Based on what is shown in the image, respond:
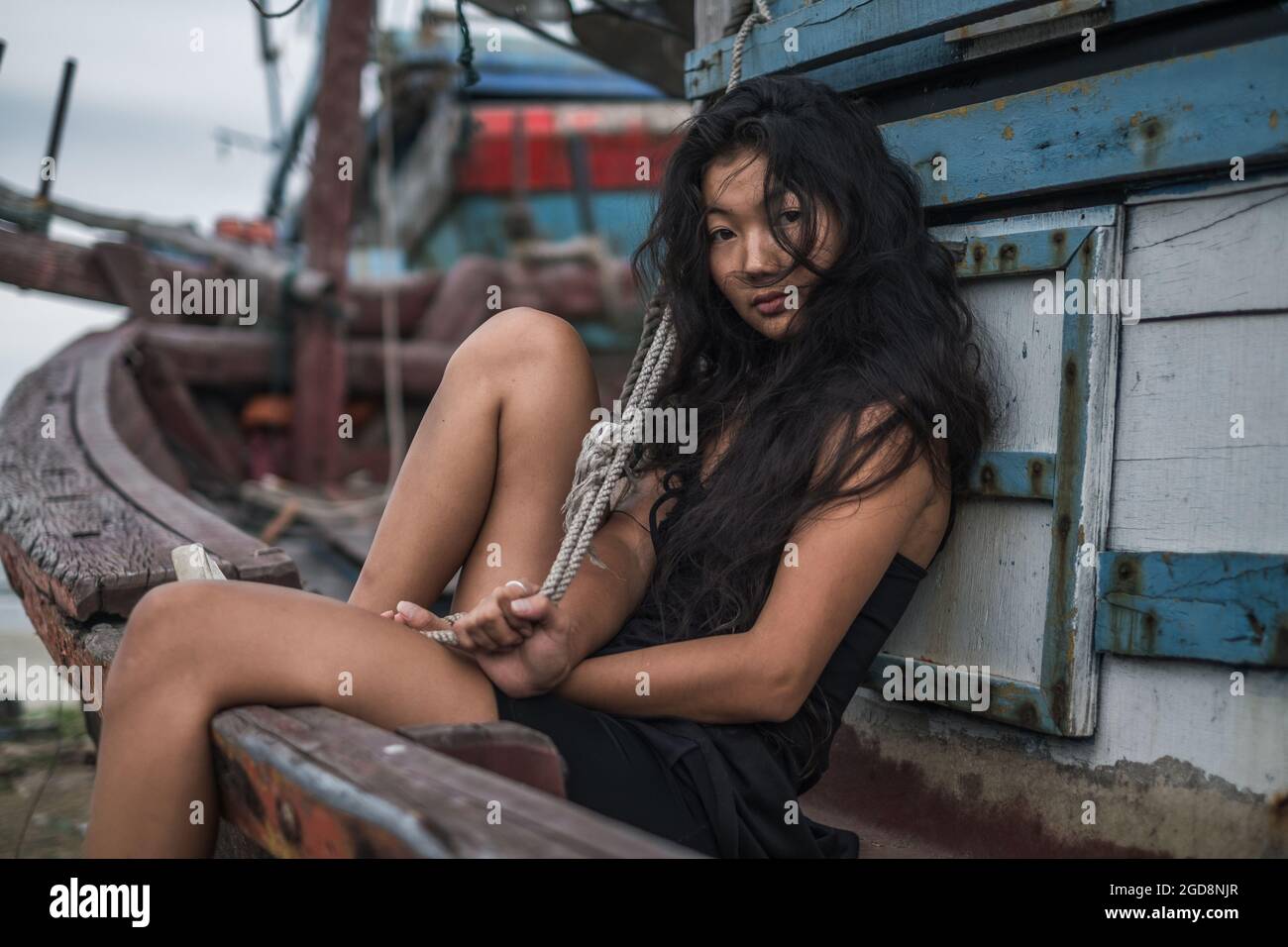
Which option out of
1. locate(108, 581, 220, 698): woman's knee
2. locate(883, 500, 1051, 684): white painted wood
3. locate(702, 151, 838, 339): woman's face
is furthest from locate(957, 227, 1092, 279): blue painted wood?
locate(108, 581, 220, 698): woman's knee

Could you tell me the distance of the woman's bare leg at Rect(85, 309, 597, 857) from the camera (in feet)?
4.36

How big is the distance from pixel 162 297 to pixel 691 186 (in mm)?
5494

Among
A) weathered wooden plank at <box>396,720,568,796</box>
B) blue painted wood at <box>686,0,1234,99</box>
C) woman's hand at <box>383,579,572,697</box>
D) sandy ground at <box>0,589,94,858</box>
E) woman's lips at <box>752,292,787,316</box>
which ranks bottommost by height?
sandy ground at <box>0,589,94,858</box>

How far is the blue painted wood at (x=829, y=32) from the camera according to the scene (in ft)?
5.88

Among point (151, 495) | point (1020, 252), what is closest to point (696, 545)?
point (1020, 252)

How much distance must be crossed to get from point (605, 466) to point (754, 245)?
426 mm

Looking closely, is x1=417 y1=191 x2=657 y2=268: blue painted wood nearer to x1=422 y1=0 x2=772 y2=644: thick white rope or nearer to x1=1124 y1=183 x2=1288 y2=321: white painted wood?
x1=422 y1=0 x2=772 y2=644: thick white rope

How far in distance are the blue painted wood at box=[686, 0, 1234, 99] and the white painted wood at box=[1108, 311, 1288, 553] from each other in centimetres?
47

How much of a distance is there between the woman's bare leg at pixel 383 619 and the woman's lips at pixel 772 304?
0.30 metres

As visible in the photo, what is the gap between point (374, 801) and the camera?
0.99m

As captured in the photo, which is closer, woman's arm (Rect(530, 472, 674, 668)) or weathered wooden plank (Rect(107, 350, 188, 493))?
woman's arm (Rect(530, 472, 674, 668))

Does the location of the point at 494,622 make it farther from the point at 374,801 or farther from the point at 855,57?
the point at 855,57

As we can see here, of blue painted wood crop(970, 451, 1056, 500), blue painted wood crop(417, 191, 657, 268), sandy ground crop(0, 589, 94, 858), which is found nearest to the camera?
blue painted wood crop(970, 451, 1056, 500)
